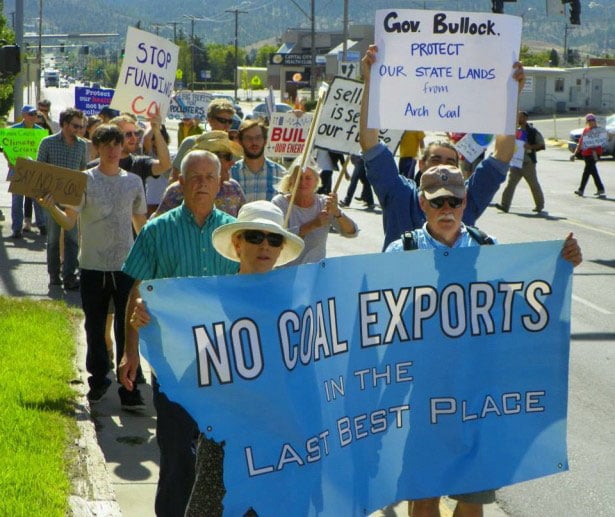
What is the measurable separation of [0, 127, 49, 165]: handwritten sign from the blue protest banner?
1194 cm

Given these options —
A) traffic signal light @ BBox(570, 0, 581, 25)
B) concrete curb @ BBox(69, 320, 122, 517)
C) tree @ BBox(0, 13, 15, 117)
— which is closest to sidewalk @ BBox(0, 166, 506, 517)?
concrete curb @ BBox(69, 320, 122, 517)

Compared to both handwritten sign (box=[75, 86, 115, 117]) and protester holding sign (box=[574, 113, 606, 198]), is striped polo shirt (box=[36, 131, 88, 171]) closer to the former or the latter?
handwritten sign (box=[75, 86, 115, 117])

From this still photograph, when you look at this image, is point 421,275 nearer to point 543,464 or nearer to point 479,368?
point 479,368

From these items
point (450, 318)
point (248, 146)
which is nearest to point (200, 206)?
point (450, 318)

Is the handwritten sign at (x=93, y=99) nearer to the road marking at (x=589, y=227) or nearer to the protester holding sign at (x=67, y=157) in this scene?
the road marking at (x=589, y=227)

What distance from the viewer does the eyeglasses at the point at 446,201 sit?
5.27 meters

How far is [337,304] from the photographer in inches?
189

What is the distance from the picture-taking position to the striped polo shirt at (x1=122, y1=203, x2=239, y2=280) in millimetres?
5773

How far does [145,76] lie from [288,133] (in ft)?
17.9

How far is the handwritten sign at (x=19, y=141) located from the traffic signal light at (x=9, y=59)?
3697 mm

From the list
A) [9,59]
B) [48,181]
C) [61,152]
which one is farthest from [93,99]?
[48,181]

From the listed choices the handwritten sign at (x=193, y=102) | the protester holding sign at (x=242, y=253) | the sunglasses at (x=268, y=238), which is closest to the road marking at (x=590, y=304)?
the protester holding sign at (x=242, y=253)

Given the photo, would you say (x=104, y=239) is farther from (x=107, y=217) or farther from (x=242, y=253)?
(x=242, y=253)

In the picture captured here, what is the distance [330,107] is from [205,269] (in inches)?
249
